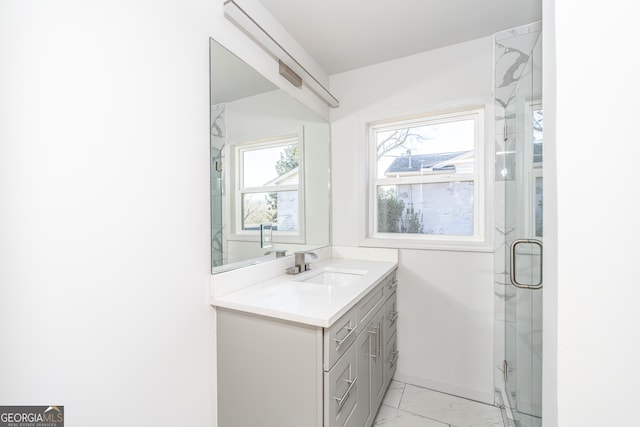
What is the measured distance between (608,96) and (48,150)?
1.53 m

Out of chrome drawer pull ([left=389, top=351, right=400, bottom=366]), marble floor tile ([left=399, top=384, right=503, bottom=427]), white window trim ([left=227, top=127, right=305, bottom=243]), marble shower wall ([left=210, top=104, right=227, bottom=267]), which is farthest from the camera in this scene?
chrome drawer pull ([left=389, top=351, right=400, bottom=366])

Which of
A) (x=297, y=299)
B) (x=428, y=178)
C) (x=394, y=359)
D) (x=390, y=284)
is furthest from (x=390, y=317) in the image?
(x=428, y=178)

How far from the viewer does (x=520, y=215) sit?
147 cm

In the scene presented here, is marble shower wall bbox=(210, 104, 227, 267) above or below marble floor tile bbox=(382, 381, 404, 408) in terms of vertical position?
above

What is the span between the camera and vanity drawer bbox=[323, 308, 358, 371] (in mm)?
1089

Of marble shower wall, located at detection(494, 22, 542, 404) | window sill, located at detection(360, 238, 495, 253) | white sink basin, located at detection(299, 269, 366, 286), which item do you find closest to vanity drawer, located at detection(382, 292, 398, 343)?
white sink basin, located at detection(299, 269, 366, 286)

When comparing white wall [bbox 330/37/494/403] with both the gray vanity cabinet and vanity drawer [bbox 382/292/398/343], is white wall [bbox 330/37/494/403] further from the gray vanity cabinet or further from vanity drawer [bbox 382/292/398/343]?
the gray vanity cabinet

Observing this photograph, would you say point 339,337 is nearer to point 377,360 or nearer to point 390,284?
point 377,360

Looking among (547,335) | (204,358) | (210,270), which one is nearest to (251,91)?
(210,270)

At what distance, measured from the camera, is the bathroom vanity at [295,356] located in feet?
3.59

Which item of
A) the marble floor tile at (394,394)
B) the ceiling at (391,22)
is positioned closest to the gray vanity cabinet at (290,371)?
the marble floor tile at (394,394)

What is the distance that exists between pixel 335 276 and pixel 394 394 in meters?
0.99

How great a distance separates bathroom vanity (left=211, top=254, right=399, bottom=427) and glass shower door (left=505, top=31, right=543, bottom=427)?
75cm

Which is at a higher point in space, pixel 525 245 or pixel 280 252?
pixel 525 245
